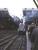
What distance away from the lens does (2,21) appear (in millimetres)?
1826

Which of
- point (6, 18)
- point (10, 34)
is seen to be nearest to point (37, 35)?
point (10, 34)

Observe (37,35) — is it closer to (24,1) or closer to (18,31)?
(18,31)

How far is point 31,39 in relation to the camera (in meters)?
1.63

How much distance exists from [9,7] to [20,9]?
0.19 meters

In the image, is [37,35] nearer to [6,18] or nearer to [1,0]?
[6,18]

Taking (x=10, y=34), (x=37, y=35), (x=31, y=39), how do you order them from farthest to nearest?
(x=10, y=34) → (x=31, y=39) → (x=37, y=35)

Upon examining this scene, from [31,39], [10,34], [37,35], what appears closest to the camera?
[37,35]

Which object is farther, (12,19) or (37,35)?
(12,19)

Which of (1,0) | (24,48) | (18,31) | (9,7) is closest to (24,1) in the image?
(9,7)

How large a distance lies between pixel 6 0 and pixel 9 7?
0.13 meters

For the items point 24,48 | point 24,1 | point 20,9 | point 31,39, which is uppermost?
point 24,1

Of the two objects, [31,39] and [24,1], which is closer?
[31,39]

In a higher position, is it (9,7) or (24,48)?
(9,7)

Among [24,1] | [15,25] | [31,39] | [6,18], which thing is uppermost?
[24,1]
